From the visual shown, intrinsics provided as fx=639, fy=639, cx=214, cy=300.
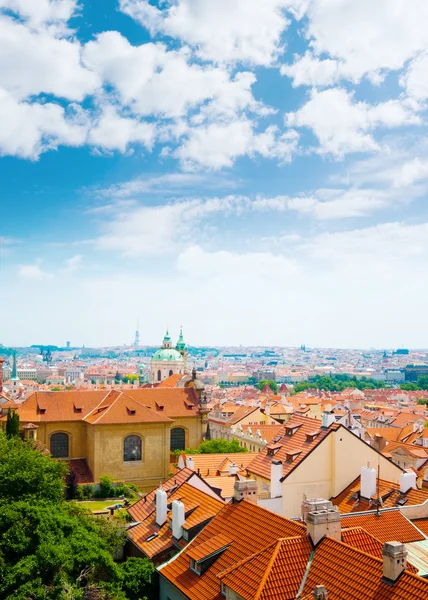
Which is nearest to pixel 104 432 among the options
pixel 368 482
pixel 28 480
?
pixel 28 480

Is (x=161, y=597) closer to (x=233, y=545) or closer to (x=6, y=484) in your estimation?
(x=233, y=545)

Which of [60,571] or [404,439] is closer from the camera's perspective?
[60,571]

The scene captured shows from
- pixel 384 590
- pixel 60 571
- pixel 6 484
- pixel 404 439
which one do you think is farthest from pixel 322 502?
pixel 404 439

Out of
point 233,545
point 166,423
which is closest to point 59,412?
point 166,423

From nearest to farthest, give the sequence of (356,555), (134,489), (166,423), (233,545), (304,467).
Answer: (356,555) < (233,545) < (304,467) < (134,489) < (166,423)

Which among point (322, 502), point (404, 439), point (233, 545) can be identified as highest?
point (322, 502)

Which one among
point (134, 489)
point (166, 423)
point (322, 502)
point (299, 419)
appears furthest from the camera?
point (166, 423)

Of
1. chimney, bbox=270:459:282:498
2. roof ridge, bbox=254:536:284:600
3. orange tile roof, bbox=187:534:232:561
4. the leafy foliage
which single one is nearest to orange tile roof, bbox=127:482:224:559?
orange tile roof, bbox=187:534:232:561

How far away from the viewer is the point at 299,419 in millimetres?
37469

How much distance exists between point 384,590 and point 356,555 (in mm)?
1671

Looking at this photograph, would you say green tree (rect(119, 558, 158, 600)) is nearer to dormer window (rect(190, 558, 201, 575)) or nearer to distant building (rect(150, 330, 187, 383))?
dormer window (rect(190, 558, 201, 575))

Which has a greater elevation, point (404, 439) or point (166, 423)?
point (166, 423)

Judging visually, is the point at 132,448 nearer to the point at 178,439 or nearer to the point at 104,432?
the point at 104,432

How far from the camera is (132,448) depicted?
195ft
